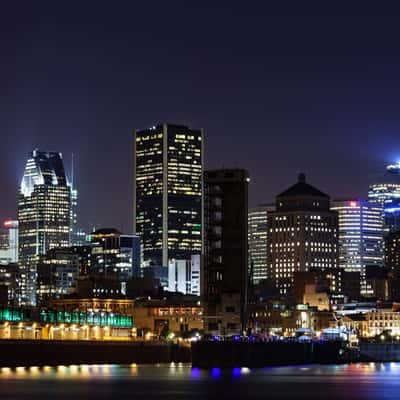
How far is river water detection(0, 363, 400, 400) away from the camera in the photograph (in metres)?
140

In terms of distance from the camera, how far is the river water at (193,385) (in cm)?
14025

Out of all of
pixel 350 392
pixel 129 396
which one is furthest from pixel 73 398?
pixel 350 392

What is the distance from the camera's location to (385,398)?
137 m

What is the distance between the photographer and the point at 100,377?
580ft

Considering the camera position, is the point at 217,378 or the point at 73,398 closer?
the point at 73,398

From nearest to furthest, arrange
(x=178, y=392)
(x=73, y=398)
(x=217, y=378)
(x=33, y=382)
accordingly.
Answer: (x=73, y=398)
(x=178, y=392)
(x=33, y=382)
(x=217, y=378)

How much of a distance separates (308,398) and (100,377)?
46.5 m

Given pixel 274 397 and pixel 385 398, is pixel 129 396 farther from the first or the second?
pixel 385 398

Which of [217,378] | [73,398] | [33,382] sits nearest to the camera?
[73,398]

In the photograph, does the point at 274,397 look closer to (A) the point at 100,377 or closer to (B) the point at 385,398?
(B) the point at 385,398

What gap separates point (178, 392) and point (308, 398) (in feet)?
52.3

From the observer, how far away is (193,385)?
15612 cm

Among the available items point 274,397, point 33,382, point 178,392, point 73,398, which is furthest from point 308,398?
point 33,382

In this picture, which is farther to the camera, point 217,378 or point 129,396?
point 217,378
